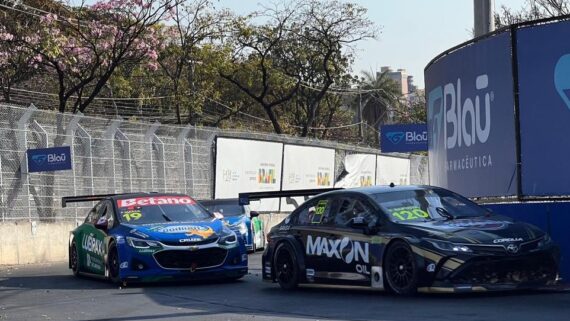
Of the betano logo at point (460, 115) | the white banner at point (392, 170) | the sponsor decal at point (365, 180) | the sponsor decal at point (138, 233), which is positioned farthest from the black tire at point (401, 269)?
the white banner at point (392, 170)

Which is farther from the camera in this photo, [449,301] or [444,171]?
[444,171]

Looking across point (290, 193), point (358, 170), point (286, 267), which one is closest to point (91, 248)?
point (290, 193)

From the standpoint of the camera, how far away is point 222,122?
5231cm

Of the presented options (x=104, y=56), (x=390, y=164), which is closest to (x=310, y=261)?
(x=104, y=56)

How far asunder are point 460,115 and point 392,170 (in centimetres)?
3107

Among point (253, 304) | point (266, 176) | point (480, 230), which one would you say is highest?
point (266, 176)

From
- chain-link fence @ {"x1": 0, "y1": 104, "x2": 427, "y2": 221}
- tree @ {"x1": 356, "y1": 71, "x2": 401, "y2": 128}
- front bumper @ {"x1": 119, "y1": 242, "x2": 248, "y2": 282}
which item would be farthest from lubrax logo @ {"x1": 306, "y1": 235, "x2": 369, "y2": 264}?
tree @ {"x1": 356, "y1": 71, "x2": 401, "y2": 128}

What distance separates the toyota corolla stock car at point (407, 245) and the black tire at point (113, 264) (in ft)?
7.22

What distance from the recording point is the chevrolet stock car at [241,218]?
74.6 feet

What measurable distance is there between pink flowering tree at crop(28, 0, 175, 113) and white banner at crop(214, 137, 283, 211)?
4679 millimetres

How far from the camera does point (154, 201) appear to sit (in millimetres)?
16078

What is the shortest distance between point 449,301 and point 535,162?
98.4 inches

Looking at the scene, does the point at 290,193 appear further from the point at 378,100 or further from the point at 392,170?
the point at 378,100

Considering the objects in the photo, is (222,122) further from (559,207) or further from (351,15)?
(559,207)
